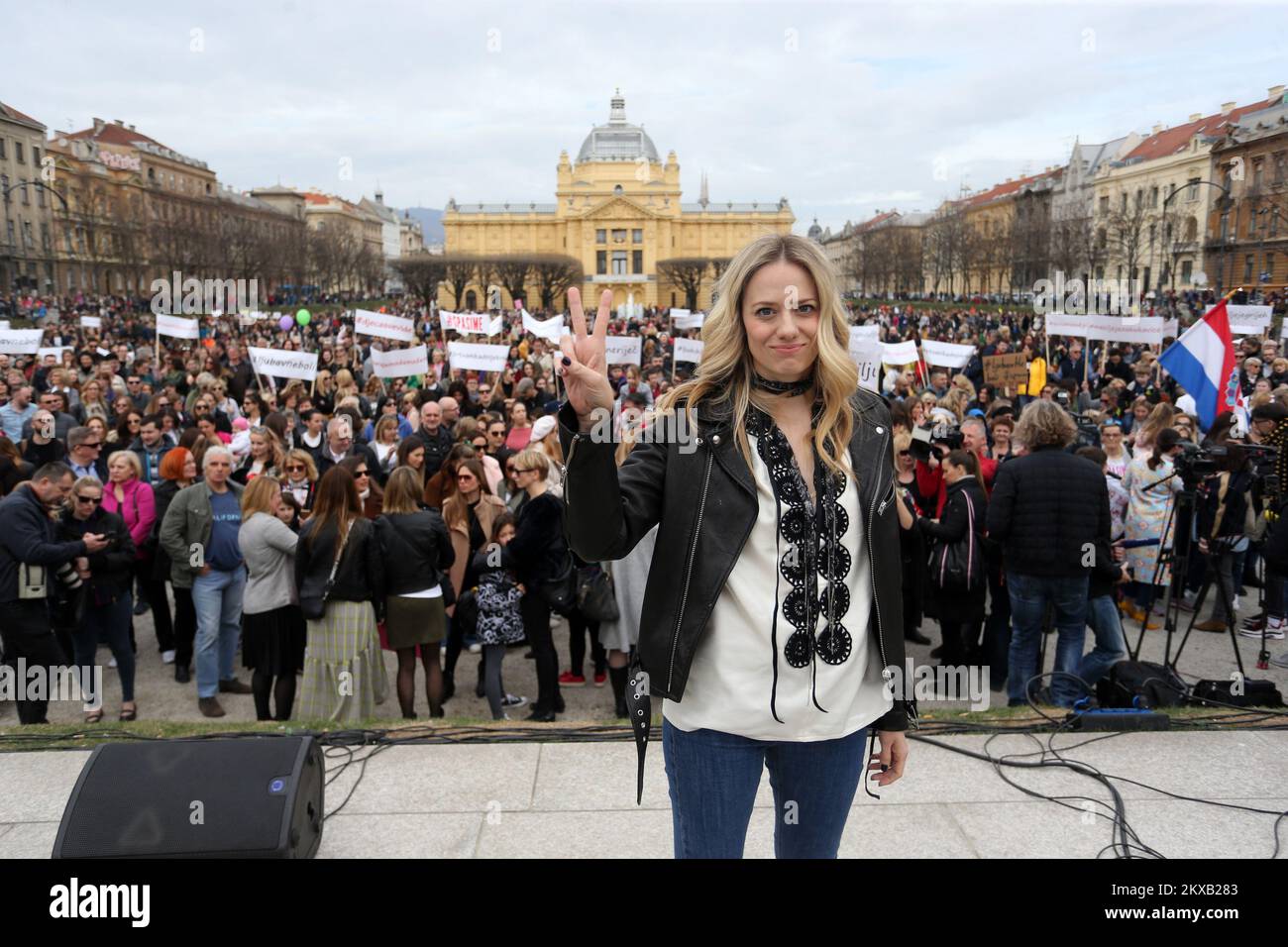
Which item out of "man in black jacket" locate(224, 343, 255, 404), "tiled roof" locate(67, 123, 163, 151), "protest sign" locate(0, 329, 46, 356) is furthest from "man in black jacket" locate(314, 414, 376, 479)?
"tiled roof" locate(67, 123, 163, 151)

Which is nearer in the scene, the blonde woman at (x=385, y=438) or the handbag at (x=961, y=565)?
the handbag at (x=961, y=565)

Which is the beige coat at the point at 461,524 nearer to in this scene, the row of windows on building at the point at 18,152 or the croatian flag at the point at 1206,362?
the croatian flag at the point at 1206,362

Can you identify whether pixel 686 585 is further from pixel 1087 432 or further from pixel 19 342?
pixel 19 342

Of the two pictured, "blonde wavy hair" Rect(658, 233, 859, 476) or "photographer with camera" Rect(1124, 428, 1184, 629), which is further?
"photographer with camera" Rect(1124, 428, 1184, 629)

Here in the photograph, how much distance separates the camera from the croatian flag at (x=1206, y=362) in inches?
343

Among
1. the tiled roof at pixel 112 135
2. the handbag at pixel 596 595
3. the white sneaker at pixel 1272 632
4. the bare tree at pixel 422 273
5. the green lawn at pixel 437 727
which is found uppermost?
the tiled roof at pixel 112 135

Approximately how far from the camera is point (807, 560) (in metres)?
2.03

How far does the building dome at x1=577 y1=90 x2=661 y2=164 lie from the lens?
12294 centimetres

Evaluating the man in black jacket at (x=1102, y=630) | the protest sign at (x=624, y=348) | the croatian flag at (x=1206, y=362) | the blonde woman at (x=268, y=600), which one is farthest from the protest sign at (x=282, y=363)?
the croatian flag at (x=1206, y=362)

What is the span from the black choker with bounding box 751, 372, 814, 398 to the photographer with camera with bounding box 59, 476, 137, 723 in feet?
16.9

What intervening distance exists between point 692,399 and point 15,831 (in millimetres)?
3488

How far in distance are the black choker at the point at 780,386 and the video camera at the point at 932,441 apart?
517 cm

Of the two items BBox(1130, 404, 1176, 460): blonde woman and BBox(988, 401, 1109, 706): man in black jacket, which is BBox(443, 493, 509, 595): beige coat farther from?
BBox(1130, 404, 1176, 460): blonde woman
